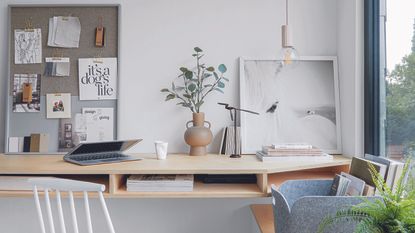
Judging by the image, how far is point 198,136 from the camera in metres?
1.86

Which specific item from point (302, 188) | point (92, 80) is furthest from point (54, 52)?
point (302, 188)

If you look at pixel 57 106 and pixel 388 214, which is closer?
pixel 388 214

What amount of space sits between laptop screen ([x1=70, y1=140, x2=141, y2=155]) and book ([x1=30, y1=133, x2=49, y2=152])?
0.42 metres

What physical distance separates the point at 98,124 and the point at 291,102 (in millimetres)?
1200

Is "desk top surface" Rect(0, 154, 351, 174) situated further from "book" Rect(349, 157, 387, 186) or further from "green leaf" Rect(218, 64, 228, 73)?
"green leaf" Rect(218, 64, 228, 73)

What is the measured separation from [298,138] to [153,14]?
1.20 m

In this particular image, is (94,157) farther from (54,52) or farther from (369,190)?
(369,190)

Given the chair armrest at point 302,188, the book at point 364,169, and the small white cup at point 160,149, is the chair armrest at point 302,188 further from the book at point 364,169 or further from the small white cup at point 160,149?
the small white cup at point 160,149

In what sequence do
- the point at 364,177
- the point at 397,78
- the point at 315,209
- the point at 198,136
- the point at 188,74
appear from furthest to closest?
the point at 188,74 < the point at 198,136 < the point at 397,78 < the point at 364,177 < the point at 315,209

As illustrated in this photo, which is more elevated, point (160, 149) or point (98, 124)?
point (98, 124)

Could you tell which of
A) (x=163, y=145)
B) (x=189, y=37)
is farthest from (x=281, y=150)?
(x=189, y=37)

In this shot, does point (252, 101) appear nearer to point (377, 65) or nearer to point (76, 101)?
point (377, 65)

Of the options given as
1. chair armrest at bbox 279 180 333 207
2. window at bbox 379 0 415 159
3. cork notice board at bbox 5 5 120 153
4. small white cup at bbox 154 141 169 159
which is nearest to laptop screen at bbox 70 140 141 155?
small white cup at bbox 154 141 169 159

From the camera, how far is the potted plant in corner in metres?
1.93
